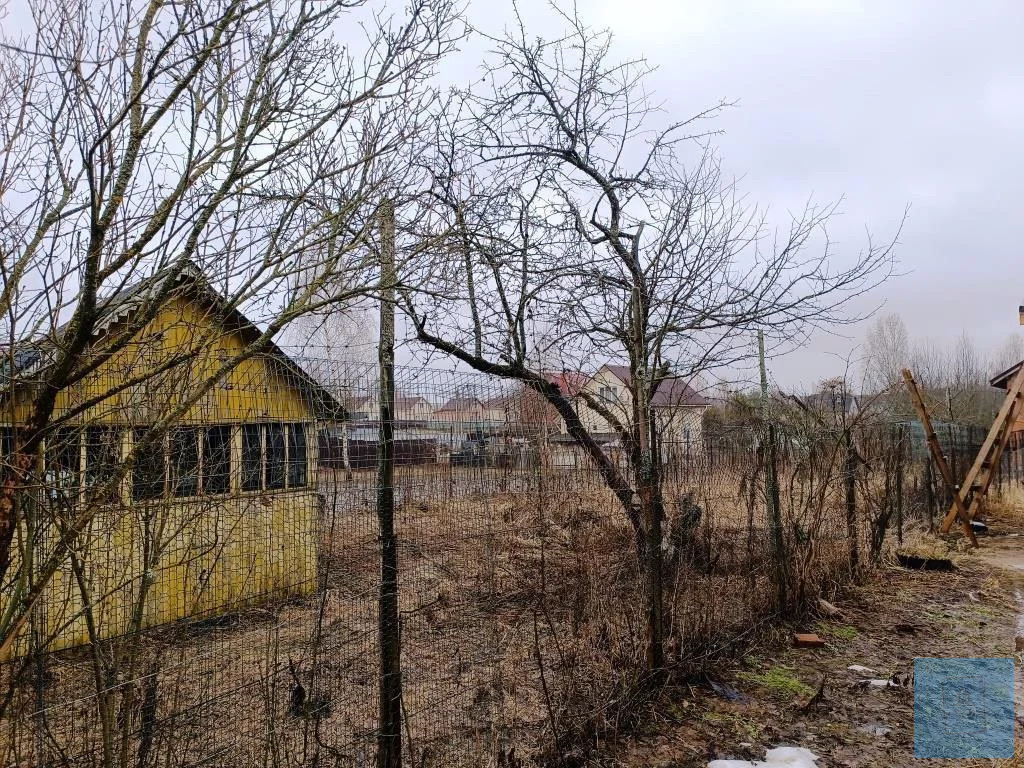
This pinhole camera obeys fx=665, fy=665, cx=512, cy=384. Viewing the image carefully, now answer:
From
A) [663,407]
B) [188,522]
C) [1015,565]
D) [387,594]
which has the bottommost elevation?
[1015,565]

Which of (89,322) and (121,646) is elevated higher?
(89,322)

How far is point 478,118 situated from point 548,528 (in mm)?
3481

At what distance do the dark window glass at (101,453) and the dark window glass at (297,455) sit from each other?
84cm

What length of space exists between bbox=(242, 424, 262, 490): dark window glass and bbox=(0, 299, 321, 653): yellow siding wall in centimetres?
5

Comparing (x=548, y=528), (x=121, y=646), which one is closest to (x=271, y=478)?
(x=121, y=646)

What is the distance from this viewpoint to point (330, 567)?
3.35 metres

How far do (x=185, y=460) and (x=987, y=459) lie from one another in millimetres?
13114

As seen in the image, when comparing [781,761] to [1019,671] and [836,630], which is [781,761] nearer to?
[1019,671]

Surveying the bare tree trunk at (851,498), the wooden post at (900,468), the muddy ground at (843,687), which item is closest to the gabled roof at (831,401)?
the bare tree trunk at (851,498)

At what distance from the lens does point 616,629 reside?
470cm

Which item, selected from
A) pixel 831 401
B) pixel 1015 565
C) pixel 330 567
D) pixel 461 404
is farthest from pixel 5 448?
pixel 1015 565

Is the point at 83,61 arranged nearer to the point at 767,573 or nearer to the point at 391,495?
the point at 391,495

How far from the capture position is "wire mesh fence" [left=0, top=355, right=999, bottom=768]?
8.11ft

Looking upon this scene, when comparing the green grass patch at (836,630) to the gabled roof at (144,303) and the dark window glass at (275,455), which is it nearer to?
the dark window glass at (275,455)
